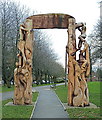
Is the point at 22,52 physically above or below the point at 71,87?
above

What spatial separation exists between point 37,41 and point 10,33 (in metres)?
7.67

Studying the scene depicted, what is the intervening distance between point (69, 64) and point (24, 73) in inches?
120

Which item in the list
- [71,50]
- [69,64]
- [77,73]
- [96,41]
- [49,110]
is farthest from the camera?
[96,41]

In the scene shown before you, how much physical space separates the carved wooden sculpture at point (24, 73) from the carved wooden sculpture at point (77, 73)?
2692 mm

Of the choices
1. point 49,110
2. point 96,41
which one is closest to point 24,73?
point 49,110

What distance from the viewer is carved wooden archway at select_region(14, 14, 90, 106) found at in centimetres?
1323

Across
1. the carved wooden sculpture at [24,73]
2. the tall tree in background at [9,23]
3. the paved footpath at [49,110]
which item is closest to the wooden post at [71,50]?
the paved footpath at [49,110]

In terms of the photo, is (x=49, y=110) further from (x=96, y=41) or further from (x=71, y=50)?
(x=96, y=41)

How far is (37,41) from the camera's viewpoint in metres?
34.8

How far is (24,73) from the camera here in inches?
542

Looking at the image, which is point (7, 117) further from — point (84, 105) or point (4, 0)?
point (4, 0)

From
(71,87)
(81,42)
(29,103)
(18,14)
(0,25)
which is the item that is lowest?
(29,103)

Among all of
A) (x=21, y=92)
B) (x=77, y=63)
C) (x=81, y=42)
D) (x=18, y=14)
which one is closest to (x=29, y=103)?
(x=21, y=92)

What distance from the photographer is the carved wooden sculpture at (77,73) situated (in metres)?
13.1
